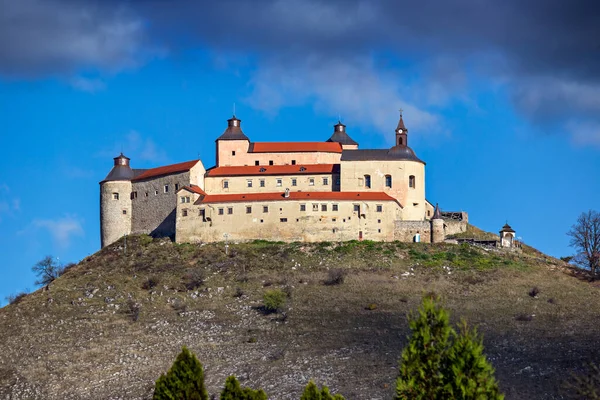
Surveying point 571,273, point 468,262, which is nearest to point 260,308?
point 468,262

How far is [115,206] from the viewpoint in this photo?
3696 inches

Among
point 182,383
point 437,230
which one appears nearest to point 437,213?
point 437,230

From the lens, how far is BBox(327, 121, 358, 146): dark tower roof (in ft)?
324

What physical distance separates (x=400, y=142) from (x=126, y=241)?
79.6 feet

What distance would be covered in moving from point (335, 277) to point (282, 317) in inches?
297

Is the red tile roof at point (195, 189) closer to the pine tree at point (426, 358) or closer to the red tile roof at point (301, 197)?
the red tile roof at point (301, 197)

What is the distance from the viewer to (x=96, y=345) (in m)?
68.9

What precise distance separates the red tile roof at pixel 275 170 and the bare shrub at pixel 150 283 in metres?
14.9

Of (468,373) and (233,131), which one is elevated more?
(233,131)

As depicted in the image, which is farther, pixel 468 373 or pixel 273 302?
pixel 273 302

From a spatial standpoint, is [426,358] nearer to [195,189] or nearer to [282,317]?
[282,317]

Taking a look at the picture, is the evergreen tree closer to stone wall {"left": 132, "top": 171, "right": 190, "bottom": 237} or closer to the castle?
the castle

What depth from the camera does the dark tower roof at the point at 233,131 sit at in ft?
316

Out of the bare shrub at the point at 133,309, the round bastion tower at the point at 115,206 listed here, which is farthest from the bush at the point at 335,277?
the round bastion tower at the point at 115,206
